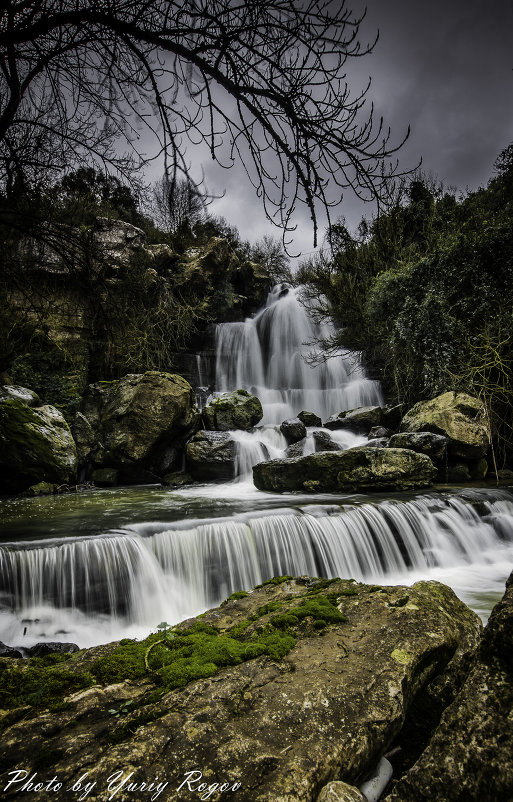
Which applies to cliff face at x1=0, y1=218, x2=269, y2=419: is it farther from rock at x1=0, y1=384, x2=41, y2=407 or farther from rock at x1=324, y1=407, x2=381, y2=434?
rock at x1=324, y1=407, x2=381, y2=434

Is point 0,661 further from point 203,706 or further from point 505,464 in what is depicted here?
point 505,464

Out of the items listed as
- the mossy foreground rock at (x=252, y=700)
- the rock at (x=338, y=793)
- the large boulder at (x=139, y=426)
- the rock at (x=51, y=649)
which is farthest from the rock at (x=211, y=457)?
the rock at (x=338, y=793)

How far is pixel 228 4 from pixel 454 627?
3.39 metres

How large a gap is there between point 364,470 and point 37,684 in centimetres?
739

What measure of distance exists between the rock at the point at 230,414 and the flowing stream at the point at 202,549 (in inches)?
140

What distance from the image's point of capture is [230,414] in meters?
12.5

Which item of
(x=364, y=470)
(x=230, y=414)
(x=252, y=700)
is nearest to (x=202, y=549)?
(x=364, y=470)

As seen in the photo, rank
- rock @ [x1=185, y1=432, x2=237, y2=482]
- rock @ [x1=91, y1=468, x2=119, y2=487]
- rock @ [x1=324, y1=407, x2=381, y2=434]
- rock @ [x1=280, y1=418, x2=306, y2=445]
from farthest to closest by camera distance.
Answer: rock @ [x1=324, y1=407, x2=381, y2=434]
rock @ [x1=280, y1=418, x2=306, y2=445]
rock @ [x1=185, y1=432, x2=237, y2=482]
rock @ [x1=91, y1=468, x2=119, y2=487]

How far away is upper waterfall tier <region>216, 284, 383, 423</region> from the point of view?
52.7ft

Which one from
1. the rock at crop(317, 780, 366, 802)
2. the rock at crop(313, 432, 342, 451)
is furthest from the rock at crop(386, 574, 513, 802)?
the rock at crop(313, 432, 342, 451)

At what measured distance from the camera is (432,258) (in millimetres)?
11508

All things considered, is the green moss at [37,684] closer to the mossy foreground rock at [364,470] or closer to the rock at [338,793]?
the rock at [338,793]

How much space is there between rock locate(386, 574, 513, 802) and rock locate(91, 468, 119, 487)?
10.6 m

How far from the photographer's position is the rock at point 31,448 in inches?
325
